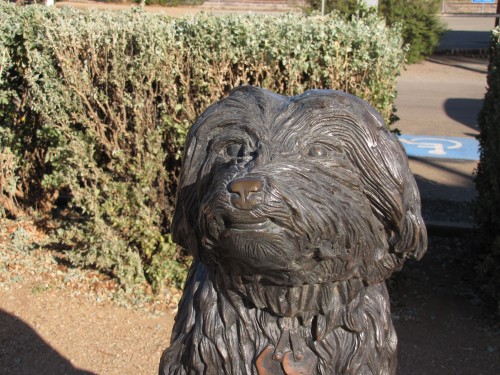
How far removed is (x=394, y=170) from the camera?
1663 mm

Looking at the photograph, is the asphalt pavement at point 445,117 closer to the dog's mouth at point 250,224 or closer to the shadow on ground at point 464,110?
the shadow on ground at point 464,110

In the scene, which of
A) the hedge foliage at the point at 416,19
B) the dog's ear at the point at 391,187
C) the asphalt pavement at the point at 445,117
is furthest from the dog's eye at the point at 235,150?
the hedge foliage at the point at 416,19

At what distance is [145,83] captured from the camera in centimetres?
516

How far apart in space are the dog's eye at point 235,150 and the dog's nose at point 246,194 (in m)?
0.20

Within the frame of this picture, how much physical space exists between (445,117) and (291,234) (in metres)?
12.2

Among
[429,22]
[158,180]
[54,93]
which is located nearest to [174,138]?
[158,180]

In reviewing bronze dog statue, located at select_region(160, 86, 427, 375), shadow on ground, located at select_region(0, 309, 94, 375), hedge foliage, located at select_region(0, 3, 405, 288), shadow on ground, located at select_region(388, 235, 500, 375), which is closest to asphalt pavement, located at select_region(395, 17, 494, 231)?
shadow on ground, located at select_region(388, 235, 500, 375)

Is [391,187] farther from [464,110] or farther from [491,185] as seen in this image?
[464,110]

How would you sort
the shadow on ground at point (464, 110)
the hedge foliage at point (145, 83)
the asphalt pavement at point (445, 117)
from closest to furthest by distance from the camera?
1. the hedge foliage at point (145, 83)
2. the asphalt pavement at point (445, 117)
3. the shadow on ground at point (464, 110)

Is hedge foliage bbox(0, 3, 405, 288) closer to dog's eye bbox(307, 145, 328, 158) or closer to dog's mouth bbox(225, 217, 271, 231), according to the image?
dog's eye bbox(307, 145, 328, 158)

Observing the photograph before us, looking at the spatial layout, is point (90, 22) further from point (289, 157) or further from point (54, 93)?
point (289, 157)

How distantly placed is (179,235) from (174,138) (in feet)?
11.3

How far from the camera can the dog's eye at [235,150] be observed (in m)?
1.66

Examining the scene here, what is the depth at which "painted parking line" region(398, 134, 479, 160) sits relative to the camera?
32.9 ft
